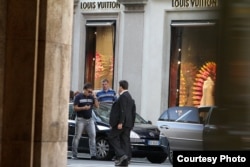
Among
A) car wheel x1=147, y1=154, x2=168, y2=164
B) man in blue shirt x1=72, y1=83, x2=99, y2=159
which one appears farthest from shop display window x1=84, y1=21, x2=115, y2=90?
man in blue shirt x1=72, y1=83, x2=99, y2=159

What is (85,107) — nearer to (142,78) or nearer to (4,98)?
(4,98)

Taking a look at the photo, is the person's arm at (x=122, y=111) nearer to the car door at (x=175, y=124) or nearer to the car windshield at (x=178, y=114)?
the car door at (x=175, y=124)

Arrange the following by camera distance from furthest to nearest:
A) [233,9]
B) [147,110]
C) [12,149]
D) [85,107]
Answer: [147,110] → [85,107] → [12,149] → [233,9]

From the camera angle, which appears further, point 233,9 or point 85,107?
point 85,107

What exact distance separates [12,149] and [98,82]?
18958 millimetres

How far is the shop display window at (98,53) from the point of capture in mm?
28188

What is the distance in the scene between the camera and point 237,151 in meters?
1.78

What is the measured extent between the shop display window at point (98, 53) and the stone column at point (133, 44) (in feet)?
3.67

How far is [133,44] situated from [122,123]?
1213 centimetres

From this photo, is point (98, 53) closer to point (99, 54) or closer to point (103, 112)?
point (99, 54)

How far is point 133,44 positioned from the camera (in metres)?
26.9

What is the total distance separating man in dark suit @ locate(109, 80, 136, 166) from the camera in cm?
1501

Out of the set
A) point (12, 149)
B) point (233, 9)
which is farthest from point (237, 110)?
point (12, 149)

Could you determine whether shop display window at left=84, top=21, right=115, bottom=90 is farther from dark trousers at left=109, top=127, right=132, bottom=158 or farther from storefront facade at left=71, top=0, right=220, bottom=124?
dark trousers at left=109, top=127, right=132, bottom=158
